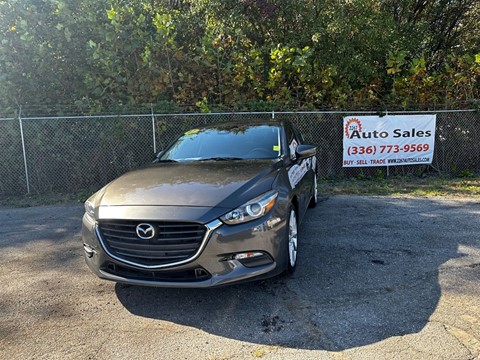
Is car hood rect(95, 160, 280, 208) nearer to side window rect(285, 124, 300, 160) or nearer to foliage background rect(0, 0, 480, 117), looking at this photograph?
side window rect(285, 124, 300, 160)

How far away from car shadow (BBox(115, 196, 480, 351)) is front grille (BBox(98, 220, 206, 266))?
529 mm

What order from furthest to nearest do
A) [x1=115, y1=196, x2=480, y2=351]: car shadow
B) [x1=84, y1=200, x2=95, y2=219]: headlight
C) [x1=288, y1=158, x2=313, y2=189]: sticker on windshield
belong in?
[x1=288, y1=158, x2=313, y2=189]: sticker on windshield, [x1=84, y1=200, x2=95, y2=219]: headlight, [x1=115, y1=196, x2=480, y2=351]: car shadow

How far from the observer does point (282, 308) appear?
3334 millimetres

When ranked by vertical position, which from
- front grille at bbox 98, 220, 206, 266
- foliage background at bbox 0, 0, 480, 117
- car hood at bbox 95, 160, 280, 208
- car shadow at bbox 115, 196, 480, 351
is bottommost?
car shadow at bbox 115, 196, 480, 351

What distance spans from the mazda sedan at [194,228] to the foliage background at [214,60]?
5.93 metres

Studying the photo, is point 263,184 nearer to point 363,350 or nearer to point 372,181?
point 363,350

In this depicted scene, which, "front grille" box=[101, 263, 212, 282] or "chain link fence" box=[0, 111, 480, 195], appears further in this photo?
"chain link fence" box=[0, 111, 480, 195]

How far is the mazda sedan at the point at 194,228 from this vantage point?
10.2 feet

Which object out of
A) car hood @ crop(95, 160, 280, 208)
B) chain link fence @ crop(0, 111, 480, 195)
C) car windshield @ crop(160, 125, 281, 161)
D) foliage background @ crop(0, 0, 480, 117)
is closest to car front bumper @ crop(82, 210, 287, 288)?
car hood @ crop(95, 160, 280, 208)

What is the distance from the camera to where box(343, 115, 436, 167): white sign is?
9.60 meters

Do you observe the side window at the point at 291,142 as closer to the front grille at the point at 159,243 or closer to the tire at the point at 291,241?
the tire at the point at 291,241

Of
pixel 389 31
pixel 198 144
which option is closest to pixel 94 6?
pixel 198 144

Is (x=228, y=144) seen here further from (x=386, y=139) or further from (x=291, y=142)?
(x=386, y=139)

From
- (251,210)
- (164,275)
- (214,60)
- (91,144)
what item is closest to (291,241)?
(251,210)
